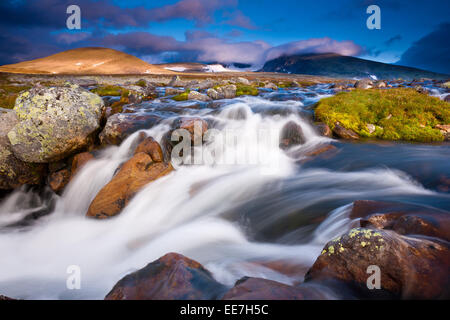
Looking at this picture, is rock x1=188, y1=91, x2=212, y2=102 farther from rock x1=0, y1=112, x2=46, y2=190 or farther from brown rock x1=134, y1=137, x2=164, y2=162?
rock x1=0, y1=112, x2=46, y2=190

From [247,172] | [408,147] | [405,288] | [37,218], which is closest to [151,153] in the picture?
[247,172]

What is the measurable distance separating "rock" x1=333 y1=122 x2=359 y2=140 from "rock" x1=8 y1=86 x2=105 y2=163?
10.2m

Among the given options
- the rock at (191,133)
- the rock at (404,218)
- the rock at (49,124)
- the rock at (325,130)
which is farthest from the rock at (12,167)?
the rock at (325,130)

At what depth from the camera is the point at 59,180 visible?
→ 31.8 ft

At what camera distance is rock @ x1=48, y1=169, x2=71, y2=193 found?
9656 millimetres

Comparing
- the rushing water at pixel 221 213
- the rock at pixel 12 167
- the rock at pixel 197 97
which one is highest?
the rock at pixel 197 97

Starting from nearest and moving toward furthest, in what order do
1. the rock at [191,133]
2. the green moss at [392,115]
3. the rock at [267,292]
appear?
the rock at [267,292], the rock at [191,133], the green moss at [392,115]

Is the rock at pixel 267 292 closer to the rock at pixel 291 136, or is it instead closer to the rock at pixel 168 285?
the rock at pixel 168 285

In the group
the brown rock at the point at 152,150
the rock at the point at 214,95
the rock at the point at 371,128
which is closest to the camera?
the brown rock at the point at 152,150

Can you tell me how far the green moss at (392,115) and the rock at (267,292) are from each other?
9.43 m

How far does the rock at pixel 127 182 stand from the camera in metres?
7.67

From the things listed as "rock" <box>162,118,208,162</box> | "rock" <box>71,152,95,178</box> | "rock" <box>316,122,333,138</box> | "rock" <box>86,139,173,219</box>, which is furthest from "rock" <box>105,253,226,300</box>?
"rock" <box>316,122,333,138</box>
